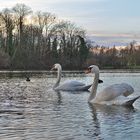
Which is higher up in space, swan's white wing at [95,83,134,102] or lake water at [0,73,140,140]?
swan's white wing at [95,83,134,102]

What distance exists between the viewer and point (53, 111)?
1688 centimetres

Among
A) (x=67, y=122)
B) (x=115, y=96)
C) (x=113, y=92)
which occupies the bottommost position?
(x=67, y=122)

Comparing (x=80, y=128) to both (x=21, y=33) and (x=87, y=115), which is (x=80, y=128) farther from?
(x=21, y=33)

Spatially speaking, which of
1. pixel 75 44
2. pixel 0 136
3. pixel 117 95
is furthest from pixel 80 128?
pixel 75 44

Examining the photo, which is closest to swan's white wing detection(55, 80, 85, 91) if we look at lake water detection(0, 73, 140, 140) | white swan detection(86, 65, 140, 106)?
white swan detection(86, 65, 140, 106)

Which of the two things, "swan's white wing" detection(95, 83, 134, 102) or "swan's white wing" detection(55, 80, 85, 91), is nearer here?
"swan's white wing" detection(95, 83, 134, 102)

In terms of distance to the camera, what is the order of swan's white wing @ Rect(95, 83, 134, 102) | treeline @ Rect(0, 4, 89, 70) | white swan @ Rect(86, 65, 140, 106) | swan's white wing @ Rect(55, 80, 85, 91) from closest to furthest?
white swan @ Rect(86, 65, 140, 106) → swan's white wing @ Rect(95, 83, 134, 102) → swan's white wing @ Rect(55, 80, 85, 91) → treeline @ Rect(0, 4, 89, 70)

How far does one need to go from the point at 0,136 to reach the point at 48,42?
385 ft

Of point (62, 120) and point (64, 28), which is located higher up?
point (64, 28)

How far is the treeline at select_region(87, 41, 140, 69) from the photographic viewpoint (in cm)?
13825

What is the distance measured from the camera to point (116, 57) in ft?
500

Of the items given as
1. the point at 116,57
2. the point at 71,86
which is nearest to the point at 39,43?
the point at 116,57

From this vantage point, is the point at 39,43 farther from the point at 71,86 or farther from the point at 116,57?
the point at 71,86

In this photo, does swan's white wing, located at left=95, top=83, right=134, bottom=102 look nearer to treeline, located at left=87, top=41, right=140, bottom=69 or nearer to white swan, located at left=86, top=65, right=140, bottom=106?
white swan, located at left=86, top=65, right=140, bottom=106
